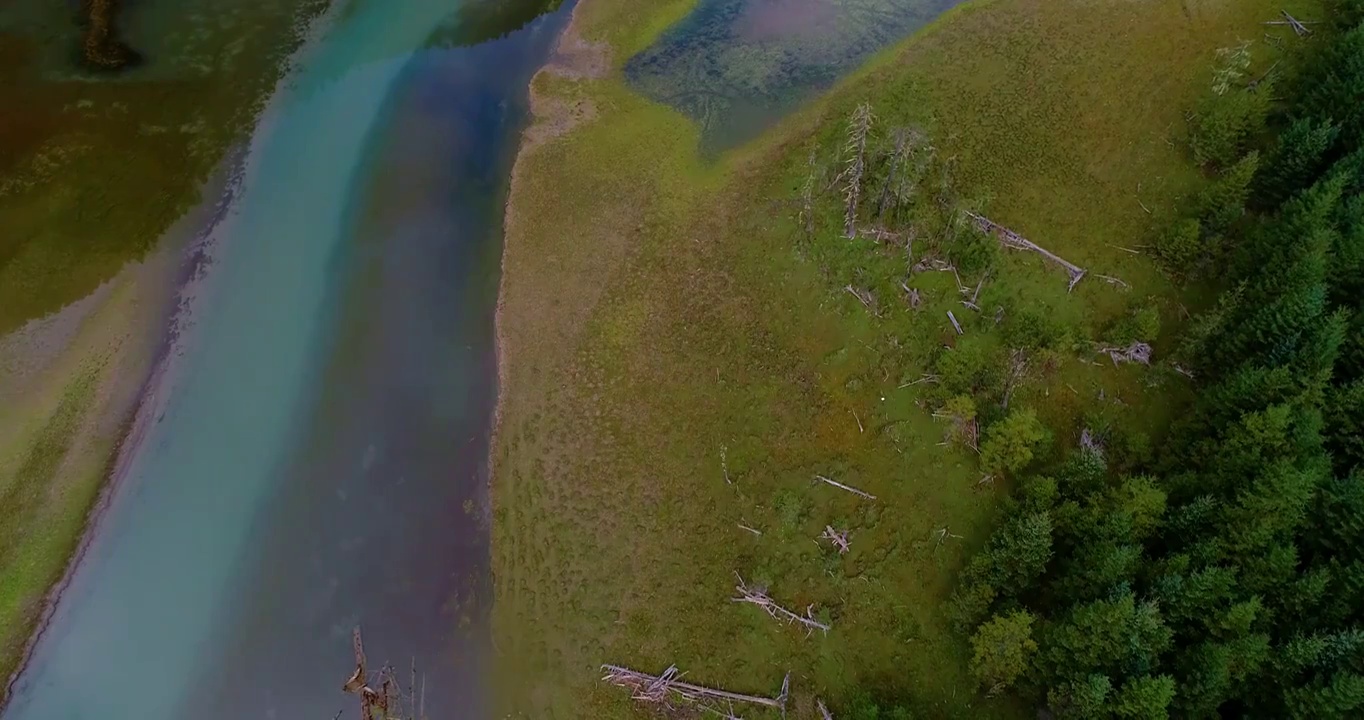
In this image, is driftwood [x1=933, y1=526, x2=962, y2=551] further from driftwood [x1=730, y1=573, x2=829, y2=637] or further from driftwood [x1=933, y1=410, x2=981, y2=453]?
driftwood [x1=730, y1=573, x2=829, y2=637]

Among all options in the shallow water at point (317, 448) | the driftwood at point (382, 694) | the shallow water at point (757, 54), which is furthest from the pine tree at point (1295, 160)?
the driftwood at point (382, 694)

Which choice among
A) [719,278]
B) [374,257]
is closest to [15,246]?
[374,257]

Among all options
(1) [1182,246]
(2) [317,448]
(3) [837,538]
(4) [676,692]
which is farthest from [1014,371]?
(2) [317,448]

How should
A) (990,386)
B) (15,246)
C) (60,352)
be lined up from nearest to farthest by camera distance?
(990,386)
(60,352)
(15,246)

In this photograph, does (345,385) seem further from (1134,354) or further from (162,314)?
(1134,354)

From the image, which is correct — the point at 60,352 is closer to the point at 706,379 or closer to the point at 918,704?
the point at 706,379

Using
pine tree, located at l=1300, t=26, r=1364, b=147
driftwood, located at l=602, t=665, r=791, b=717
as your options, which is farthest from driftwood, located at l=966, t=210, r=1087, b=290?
driftwood, located at l=602, t=665, r=791, b=717
